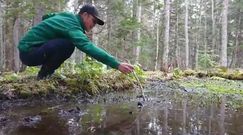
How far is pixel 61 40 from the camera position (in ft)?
11.8

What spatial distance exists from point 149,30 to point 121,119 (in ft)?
127

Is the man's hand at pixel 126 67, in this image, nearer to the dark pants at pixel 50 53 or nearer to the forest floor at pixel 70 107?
the forest floor at pixel 70 107

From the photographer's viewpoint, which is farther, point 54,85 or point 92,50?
point 54,85

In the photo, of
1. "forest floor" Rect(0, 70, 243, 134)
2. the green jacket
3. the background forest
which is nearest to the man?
the green jacket

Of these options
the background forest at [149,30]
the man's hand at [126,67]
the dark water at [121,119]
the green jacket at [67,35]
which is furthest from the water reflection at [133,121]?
the background forest at [149,30]

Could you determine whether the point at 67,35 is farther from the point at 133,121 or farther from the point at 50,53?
the point at 133,121

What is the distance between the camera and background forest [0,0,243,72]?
1674cm

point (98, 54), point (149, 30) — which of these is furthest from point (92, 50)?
point (149, 30)

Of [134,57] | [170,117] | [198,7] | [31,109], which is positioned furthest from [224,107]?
[198,7]

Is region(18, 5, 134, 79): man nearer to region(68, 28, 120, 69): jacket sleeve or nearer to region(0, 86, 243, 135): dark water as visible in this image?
region(68, 28, 120, 69): jacket sleeve

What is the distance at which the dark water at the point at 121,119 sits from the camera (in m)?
2.55

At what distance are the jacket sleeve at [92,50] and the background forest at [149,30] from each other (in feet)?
26.3

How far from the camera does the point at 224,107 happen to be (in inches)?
160

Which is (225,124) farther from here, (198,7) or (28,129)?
(198,7)
